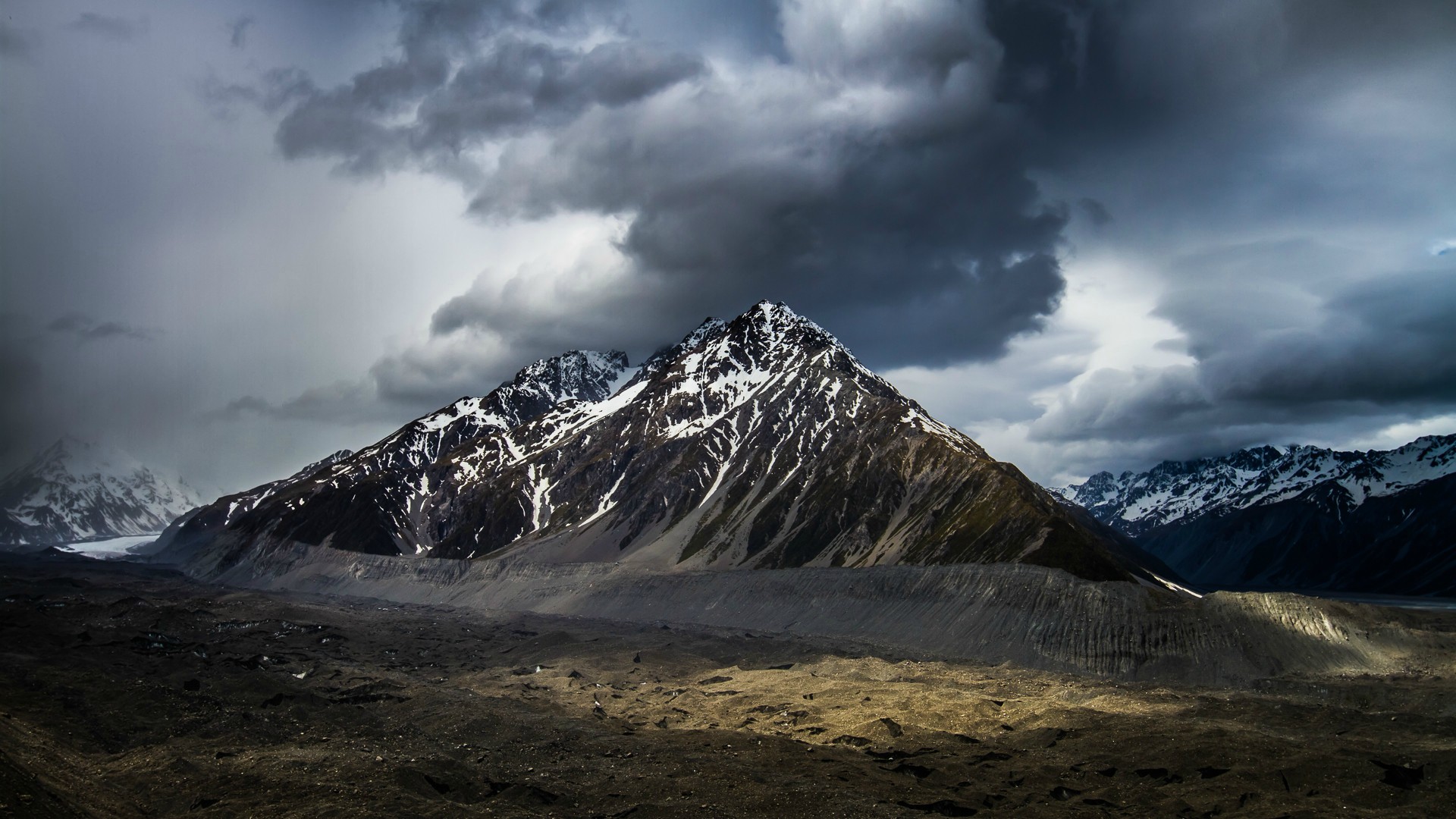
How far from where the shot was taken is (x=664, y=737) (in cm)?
7138

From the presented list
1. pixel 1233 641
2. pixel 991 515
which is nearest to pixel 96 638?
pixel 1233 641

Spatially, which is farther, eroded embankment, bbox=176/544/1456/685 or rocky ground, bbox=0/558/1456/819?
eroded embankment, bbox=176/544/1456/685

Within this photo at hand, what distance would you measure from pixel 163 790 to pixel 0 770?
9761mm

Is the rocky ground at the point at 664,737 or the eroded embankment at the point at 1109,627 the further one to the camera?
the eroded embankment at the point at 1109,627

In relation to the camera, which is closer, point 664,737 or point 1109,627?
point 664,737

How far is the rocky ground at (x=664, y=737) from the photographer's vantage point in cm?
5094

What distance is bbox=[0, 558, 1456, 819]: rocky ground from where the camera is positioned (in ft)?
167

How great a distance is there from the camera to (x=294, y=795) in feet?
160

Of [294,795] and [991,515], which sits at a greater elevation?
[991,515]

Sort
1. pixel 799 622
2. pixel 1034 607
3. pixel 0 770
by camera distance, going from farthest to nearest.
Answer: pixel 799 622 → pixel 1034 607 → pixel 0 770

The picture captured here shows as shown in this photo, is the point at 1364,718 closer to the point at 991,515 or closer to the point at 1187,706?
the point at 1187,706

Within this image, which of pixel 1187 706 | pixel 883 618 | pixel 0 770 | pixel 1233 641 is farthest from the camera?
pixel 883 618

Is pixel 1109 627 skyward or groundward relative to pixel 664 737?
skyward

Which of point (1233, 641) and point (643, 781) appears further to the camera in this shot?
point (1233, 641)
